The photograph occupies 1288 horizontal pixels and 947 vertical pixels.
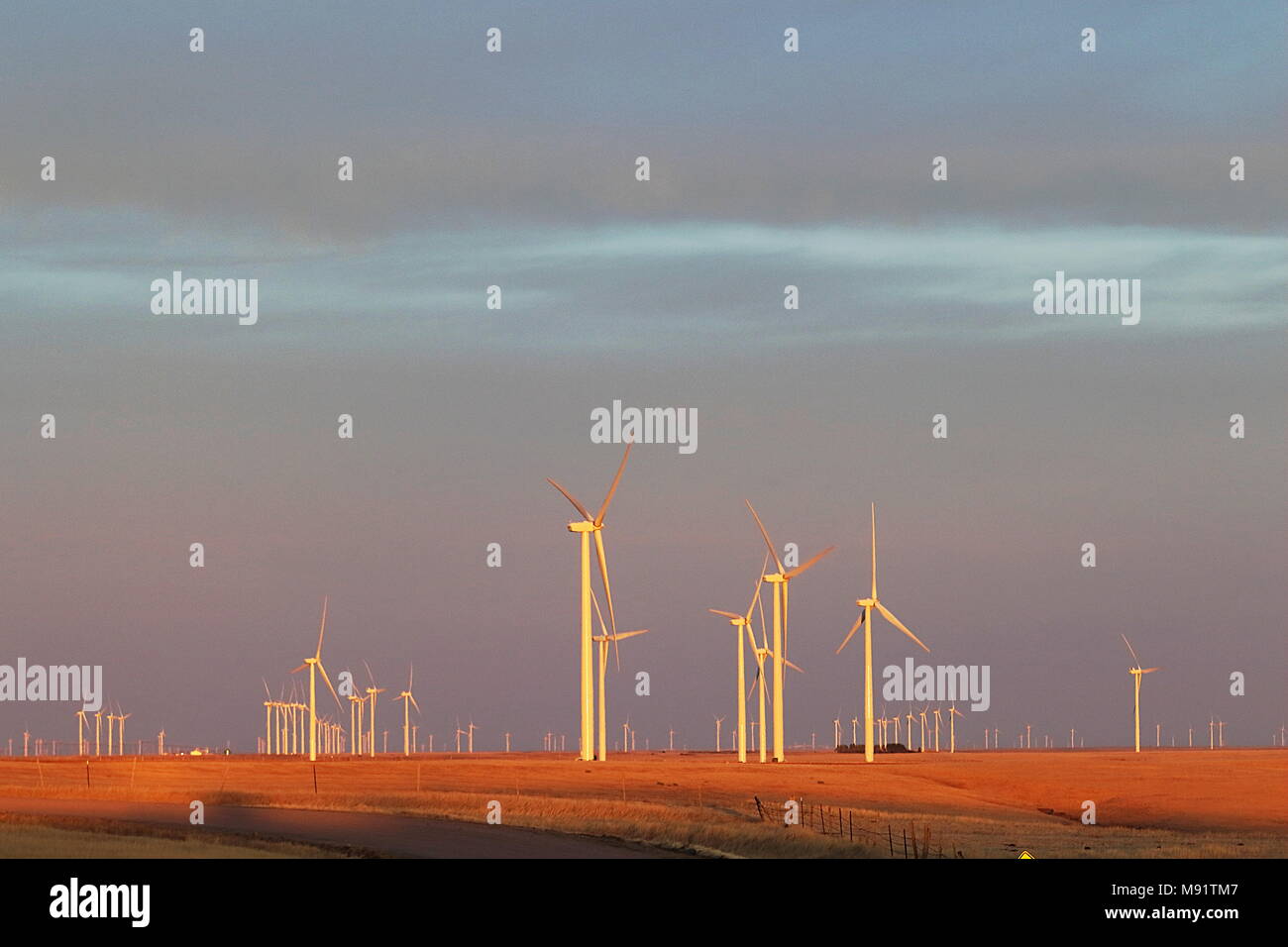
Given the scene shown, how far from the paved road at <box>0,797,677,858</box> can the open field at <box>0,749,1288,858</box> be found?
3096 millimetres

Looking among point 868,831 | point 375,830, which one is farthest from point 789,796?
point 375,830

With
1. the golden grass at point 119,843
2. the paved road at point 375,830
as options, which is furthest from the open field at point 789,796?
the golden grass at point 119,843

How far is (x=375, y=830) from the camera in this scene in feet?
205

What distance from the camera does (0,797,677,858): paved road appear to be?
5600 centimetres

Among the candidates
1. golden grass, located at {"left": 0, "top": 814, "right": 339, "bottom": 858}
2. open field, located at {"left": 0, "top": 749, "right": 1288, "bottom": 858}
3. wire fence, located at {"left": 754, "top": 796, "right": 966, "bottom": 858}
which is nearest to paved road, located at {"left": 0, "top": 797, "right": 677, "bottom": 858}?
golden grass, located at {"left": 0, "top": 814, "right": 339, "bottom": 858}

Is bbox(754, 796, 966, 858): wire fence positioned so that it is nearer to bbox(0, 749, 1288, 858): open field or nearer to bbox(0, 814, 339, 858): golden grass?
bbox(0, 749, 1288, 858): open field

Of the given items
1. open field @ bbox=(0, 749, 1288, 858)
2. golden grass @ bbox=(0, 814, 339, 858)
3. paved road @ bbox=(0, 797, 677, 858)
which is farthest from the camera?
open field @ bbox=(0, 749, 1288, 858)

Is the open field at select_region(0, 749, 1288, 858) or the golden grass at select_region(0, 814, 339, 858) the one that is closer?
the golden grass at select_region(0, 814, 339, 858)

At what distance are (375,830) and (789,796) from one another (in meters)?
46.1

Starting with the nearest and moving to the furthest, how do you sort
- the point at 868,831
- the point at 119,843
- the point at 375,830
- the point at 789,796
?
the point at 119,843 → the point at 375,830 → the point at 868,831 → the point at 789,796

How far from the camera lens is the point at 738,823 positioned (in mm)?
70688

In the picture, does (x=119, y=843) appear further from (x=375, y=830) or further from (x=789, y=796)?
(x=789, y=796)
